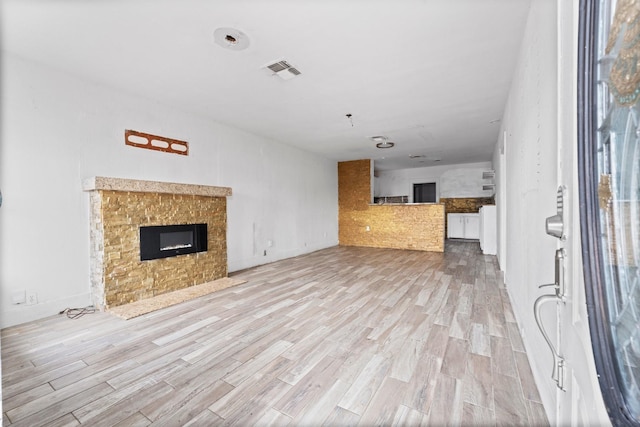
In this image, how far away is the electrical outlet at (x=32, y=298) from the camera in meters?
2.56

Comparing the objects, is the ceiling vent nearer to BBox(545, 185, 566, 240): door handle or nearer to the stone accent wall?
BBox(545, 185, 566, 240): door handle

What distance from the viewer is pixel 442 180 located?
8938 mm

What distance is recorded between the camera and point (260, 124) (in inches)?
175

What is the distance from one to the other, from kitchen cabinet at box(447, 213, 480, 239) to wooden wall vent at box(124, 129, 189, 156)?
759cm

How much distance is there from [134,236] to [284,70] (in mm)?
2496

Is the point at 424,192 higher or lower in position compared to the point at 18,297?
higher

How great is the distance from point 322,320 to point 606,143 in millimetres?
2317

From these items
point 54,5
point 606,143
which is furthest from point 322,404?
point 54,5

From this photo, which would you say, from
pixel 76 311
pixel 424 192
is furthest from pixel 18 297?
pixel 424 192

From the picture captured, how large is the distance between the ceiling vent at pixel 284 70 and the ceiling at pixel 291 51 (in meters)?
0.06

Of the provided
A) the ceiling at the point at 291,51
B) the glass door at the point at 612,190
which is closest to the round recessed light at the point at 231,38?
the ceiling at the point at 291,51

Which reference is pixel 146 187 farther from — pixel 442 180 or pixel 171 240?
pixel 442 180

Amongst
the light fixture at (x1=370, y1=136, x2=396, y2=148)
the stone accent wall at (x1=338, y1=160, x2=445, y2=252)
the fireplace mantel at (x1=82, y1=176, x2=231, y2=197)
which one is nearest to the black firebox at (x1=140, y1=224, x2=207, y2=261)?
the fireplace mantel at (x1=82, y1=176, x2=231, y2=197)

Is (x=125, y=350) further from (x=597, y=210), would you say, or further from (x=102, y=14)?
(x=597, y=210)
